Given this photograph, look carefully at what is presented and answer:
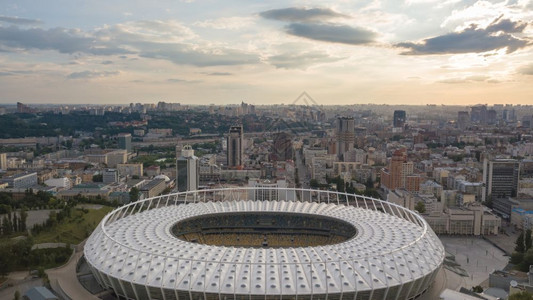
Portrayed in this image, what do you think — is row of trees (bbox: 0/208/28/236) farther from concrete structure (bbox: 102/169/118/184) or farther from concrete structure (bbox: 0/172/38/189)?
concrete structure (bbox: 102/169/118/184)

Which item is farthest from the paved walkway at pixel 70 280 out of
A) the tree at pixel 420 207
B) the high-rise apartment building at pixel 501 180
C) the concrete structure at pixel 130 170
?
the high-rise apartment building at pixel 501 180

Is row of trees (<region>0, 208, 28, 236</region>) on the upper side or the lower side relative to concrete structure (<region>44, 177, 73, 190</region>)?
upper

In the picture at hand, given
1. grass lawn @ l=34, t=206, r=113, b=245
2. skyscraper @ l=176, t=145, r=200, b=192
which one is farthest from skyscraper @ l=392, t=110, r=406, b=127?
grass lawn @ l=34, t=206, r=113, b=245

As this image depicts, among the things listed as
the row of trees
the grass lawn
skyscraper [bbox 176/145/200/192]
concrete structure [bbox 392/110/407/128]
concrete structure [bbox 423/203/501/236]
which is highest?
concrete structure [bbox 392/110/407/128]

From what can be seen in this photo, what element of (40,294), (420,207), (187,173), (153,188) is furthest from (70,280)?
(420,207)

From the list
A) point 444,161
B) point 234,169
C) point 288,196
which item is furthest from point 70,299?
point 444,161

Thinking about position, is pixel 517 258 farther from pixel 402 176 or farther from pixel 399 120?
pixel 399 120
